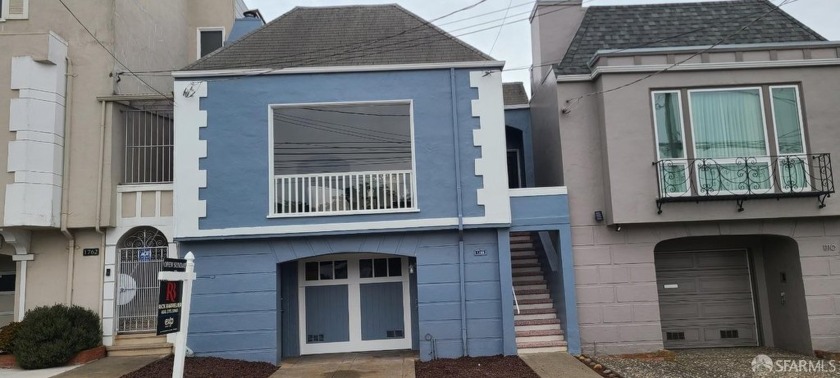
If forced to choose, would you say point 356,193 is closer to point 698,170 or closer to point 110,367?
point 110,367

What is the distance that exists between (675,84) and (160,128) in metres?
9.65

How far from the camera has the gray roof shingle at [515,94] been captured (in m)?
16.4

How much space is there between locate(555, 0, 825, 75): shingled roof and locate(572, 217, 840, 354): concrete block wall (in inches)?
126

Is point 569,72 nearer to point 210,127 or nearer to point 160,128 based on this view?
point 210,127

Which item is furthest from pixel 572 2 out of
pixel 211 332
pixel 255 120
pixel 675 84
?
pixel 211 332

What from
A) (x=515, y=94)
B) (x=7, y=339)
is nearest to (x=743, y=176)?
(x=515, y=94)

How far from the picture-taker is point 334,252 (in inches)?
393

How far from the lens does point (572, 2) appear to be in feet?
40.2

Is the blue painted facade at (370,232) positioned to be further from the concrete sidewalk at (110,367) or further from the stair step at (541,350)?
the concrete sidewalk at (110,367)

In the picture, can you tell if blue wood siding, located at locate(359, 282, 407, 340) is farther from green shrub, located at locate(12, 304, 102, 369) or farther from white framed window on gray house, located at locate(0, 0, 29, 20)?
white framed window on gray house, located at locate(0, 0, 29, 20)

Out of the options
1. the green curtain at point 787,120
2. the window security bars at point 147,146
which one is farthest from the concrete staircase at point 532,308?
the window security bars at point 147,146

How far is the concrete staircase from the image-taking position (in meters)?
10.0

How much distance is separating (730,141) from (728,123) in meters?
0.32

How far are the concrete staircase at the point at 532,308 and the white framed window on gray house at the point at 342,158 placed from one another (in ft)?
9.54
